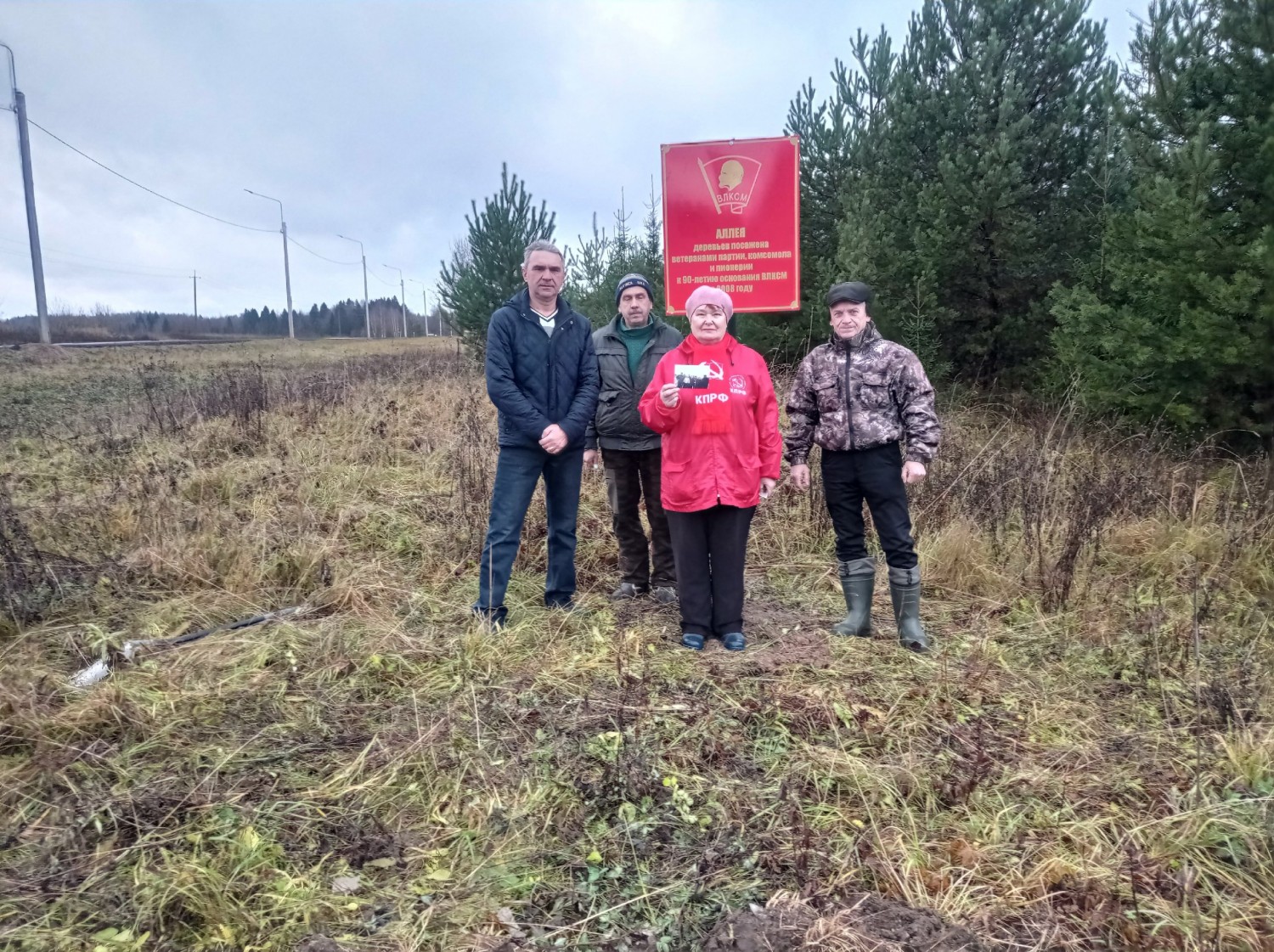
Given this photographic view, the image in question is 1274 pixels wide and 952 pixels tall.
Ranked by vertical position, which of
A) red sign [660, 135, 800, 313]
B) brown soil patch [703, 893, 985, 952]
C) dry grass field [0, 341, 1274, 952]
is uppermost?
red sign [660, 135, 800, 313]

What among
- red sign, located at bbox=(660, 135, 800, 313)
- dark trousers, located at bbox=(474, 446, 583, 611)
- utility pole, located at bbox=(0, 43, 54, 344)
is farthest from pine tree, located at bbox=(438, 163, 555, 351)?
utility pole, located at bbox=(0, 43, 54, 344)

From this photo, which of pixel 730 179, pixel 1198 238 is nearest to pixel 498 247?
pixel 730 179

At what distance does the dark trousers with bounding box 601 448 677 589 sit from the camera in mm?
4367

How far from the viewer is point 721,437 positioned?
3594mm

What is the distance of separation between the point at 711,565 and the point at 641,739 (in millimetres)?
1131

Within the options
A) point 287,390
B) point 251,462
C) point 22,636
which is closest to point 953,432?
point 251,462

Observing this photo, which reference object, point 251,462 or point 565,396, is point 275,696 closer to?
point 565,396

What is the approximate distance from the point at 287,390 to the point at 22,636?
7202 mm

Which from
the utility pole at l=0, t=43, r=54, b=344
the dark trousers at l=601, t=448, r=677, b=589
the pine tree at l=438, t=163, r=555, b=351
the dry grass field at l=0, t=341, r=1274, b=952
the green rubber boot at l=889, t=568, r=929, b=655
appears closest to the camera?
the dry grass field at l=0, t=341, r=1274, b=952

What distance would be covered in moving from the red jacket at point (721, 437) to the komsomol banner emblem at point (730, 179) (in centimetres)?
397

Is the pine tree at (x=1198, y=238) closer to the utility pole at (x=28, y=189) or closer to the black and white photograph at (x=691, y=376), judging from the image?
the black and white photograph at (x=691, y=376)

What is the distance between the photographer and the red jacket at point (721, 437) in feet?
11.8

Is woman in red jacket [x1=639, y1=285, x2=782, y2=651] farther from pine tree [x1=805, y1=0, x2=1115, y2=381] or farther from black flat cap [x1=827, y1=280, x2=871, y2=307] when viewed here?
pine tree [x1=805, y1=0, x2=1115, y2=381]

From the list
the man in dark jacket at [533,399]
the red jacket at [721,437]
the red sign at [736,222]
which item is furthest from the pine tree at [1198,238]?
the man in dark jacket at [533,399]
